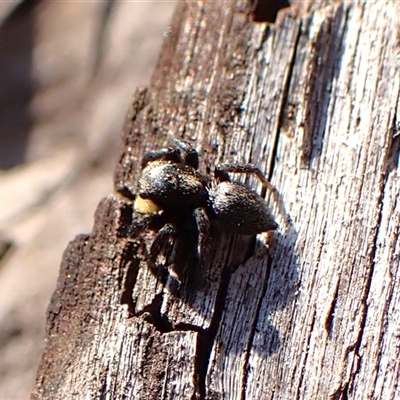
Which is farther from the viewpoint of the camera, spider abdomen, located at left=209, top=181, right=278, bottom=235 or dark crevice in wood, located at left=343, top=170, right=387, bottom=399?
spider abdomen, located at left=209, top=181, right=278, bottom=235

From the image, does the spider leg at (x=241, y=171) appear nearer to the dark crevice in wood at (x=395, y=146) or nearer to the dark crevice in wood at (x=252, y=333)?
the dark crevice in wood at (x=252, y=333)

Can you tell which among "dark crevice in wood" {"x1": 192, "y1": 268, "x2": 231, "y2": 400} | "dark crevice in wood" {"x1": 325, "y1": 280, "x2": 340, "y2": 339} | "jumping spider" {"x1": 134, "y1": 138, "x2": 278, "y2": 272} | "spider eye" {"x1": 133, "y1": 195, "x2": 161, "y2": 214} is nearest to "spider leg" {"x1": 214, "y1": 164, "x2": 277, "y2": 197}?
"jumping spider" {"x1": 134, "y1": 138, "x2": 278, "y2": 272}

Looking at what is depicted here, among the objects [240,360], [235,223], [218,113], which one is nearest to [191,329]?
[240,360]

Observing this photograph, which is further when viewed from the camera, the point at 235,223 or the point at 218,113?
the point at 218,113

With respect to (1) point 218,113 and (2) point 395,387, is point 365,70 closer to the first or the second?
(1) point 218,113

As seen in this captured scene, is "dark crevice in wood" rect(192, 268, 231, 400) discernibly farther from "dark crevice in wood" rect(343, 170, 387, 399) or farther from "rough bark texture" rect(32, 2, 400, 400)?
"dark crevice in wood" rect(343, 170, 387, 399)

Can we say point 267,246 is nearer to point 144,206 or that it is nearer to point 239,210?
point 239,210

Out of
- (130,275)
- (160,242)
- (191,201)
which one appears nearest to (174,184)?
(191,201)
